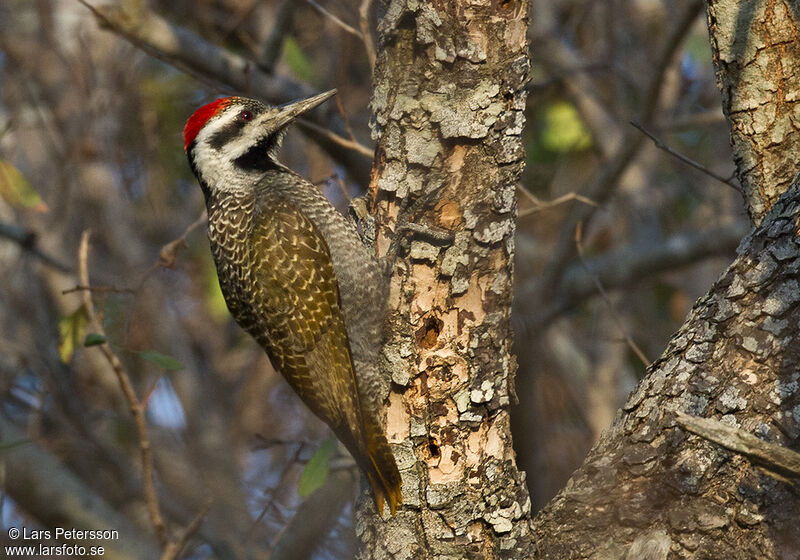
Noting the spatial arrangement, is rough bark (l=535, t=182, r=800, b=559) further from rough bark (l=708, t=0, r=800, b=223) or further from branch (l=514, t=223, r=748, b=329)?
branch (l=514, t=223, r=748, b=329)

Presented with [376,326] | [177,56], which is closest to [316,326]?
[376,326]

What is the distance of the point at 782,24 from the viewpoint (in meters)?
3.12

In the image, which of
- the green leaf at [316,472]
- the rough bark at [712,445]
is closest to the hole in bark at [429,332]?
the rough bark at [712,445]

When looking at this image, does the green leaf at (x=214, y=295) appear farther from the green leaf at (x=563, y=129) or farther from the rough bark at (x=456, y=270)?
the rough bark at (x=456, y=270)

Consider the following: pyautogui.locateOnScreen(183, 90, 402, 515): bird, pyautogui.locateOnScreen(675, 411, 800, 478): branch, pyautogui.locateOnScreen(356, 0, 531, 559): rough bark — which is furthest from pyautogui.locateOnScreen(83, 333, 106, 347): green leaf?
pyautogui.locateOnScreen(675, 411, 800, 478): branch

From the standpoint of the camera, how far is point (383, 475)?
276 centimetres

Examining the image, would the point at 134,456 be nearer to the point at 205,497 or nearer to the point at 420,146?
the point at 205,497

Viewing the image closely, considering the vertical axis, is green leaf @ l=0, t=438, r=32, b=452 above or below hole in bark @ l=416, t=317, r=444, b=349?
above

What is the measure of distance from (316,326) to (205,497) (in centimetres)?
362

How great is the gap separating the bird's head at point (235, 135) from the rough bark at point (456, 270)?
142cm

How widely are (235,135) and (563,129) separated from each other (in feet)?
12.7

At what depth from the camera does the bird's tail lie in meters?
2.73

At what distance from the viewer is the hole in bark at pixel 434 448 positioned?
8.89 feet

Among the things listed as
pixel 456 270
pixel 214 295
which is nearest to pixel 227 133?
pixel 456 270
